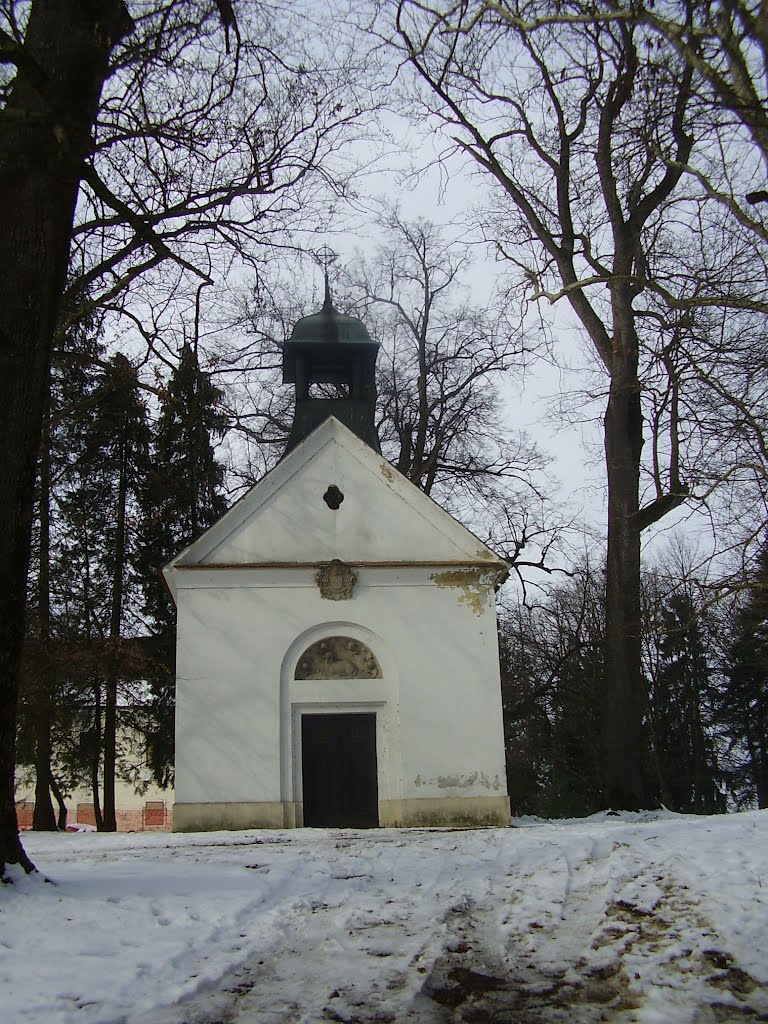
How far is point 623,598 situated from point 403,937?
12.0m

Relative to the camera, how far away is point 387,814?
15227mm

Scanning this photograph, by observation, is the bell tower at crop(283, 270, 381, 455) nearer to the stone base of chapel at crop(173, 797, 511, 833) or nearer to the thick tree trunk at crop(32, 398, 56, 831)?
the thick tree trunk at crop(32, 398, 56, 831)

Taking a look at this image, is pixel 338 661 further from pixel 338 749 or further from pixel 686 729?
pixel 686 729

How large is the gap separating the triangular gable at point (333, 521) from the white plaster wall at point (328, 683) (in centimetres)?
31

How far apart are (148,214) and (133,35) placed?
4.62 feet

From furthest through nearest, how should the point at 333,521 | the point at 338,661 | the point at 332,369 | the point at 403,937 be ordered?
the point at 332,369
the point at 333,521
the point at 338,661
the point at 403,937

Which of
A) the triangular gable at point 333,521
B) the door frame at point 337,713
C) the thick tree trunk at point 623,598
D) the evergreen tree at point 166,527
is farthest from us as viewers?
the evergreen tree at point 166,527

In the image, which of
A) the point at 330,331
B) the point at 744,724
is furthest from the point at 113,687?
the point at 744,724

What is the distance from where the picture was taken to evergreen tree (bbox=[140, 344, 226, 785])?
24.0 metres

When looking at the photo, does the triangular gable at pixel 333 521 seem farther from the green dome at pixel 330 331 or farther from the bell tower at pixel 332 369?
the green dome at pixel 330 331

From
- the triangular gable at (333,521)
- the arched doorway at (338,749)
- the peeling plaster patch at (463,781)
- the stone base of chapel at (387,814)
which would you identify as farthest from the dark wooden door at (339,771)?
the triangular gable at (333,521)

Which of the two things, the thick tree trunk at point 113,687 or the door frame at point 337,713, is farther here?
the thick tree trunk at point 113,687

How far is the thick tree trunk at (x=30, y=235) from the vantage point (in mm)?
6590

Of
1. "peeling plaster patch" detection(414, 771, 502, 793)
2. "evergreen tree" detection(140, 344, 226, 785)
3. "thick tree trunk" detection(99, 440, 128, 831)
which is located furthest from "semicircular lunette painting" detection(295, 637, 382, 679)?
"evergreen tree" detection(140, 344, 226, 785)
